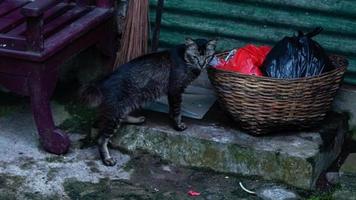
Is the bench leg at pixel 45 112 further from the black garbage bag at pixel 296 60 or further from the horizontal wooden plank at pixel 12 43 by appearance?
the black garbage bag at pixel 296 60

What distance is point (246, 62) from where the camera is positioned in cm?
493

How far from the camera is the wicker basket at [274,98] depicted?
4.61m

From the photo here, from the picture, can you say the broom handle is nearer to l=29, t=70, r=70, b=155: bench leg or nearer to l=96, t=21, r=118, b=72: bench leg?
l=96, t=21, r=118, b=72: bench leg

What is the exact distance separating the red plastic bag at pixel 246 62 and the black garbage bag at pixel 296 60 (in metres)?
0.07

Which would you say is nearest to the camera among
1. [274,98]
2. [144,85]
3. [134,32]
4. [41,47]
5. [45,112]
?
[41,47]

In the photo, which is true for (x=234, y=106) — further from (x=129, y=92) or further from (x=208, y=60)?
(x=129, y=92)

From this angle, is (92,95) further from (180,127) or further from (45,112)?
(180,127)

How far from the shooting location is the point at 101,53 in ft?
18.6

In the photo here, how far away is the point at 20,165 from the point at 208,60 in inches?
57.0

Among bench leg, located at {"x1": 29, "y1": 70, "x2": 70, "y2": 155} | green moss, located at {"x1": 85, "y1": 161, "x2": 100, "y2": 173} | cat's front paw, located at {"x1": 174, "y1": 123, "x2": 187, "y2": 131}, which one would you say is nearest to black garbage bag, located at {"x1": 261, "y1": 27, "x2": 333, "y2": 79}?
cat's front paw, located at {"x1": 174, "y1": 123, "x2": 187, "y2": 131}

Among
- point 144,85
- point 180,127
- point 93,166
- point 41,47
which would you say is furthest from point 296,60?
point 41,47

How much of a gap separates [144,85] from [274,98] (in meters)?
0.89

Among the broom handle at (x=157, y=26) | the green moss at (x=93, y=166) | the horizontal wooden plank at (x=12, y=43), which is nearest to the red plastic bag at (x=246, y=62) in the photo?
the broom handle at (x=157, y=26)

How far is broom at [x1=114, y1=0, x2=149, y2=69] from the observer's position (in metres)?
5.57
